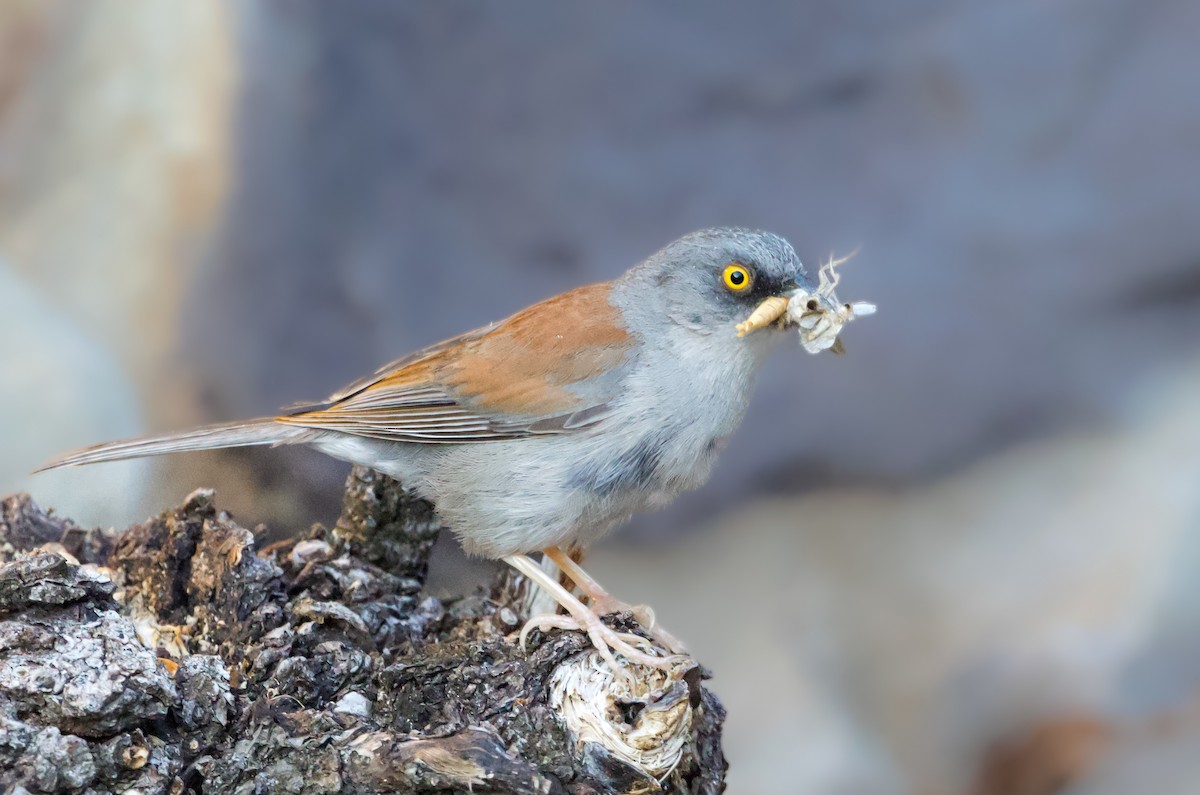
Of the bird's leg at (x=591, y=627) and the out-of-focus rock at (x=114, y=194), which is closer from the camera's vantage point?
the bird's leg at (x=591, y=627)

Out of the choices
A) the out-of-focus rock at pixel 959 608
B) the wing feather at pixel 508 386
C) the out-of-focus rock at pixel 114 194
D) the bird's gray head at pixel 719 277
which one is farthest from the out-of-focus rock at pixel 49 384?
the bird's gray head at pixel 719 277

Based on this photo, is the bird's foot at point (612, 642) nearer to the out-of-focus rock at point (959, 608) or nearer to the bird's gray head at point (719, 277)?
the bird's gray head at point (719, 277)

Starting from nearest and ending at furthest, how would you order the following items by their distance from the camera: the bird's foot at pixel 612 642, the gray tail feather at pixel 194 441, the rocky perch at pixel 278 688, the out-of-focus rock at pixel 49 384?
the rocky perch at pixel 278 688 < the bird's foot at pixel 612 642 < the gray tail feather at pixel 194 441 < the out-of-focus rock at pixel 49 384

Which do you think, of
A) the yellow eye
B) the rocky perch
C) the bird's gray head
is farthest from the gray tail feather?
the yellow eye

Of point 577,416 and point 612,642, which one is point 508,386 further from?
point 612,642

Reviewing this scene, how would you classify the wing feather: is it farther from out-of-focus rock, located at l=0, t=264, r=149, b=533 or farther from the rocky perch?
out-of-focus rock, located at l=0, t=264, r=149, b=533

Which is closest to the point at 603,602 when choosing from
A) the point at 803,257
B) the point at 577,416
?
the point at 577,416
